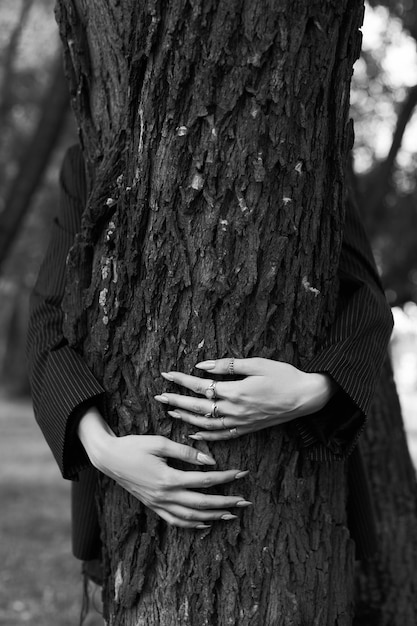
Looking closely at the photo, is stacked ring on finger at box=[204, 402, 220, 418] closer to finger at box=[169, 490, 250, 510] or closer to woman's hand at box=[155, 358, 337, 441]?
woman's hand at box=[155, 358, 337, 441]

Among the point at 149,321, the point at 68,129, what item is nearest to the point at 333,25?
the point at 149,321

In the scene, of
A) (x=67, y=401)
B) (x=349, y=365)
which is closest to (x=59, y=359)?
(x=67, y=401)

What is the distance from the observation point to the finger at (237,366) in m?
1.91

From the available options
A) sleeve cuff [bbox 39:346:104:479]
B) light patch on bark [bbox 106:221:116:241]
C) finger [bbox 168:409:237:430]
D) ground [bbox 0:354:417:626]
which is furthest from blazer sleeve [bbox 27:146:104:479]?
ground [bbox 0:354:417:626]

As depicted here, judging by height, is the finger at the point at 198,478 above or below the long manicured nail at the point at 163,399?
below

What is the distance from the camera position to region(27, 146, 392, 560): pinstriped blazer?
2045mm

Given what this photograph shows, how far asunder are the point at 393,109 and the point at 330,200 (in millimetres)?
9241

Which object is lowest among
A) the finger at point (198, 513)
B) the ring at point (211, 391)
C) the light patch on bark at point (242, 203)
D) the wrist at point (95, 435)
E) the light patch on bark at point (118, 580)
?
the light patch on bark at point (118, 580)

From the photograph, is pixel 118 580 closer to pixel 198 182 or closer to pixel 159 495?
pixel 159 495

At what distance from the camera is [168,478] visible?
1.92 meters

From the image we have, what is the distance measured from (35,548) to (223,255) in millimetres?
5722

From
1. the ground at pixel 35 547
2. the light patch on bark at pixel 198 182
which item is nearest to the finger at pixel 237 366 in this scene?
the light patch on bark at pixel 198 182

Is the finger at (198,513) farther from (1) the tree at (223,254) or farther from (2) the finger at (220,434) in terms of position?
(2) the finger at (220,434)

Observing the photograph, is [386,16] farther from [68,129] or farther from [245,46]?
[68,129]
